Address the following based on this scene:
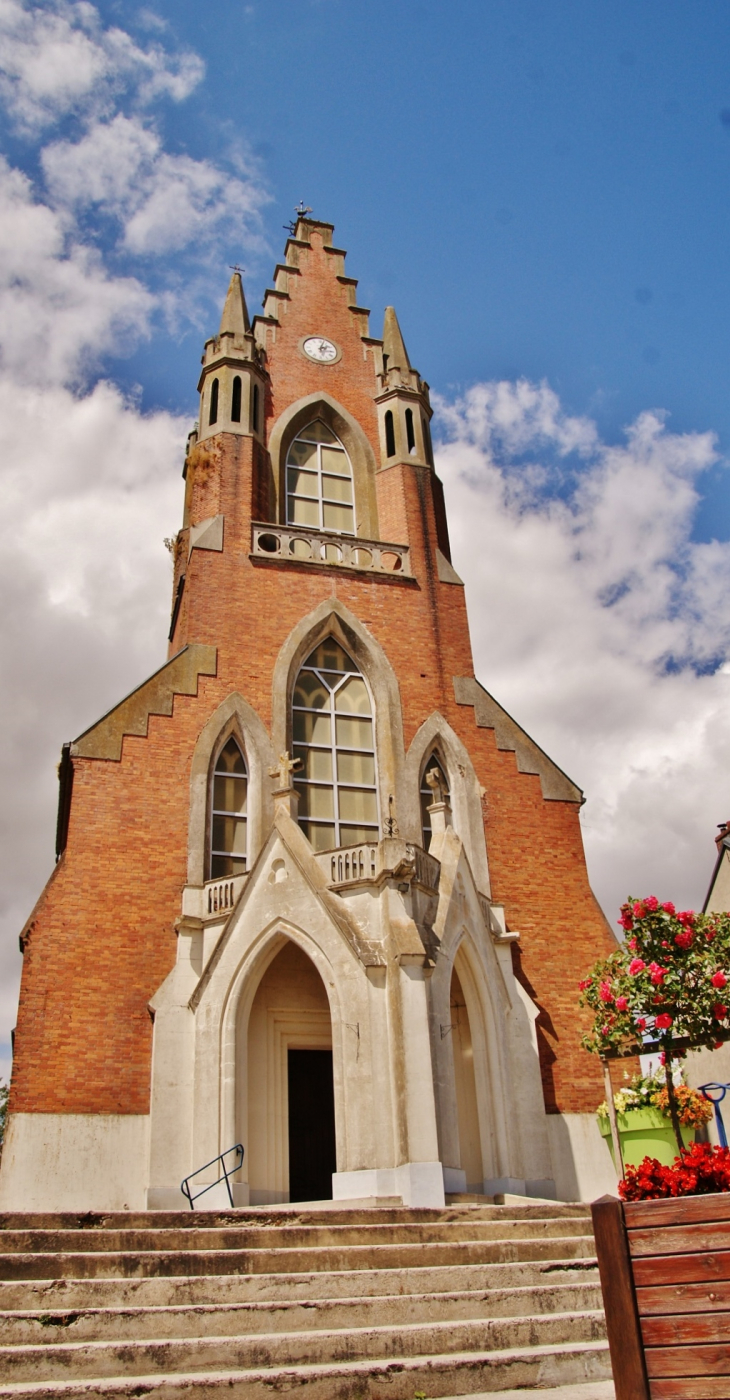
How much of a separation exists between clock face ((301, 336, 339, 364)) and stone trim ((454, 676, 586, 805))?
927 cm

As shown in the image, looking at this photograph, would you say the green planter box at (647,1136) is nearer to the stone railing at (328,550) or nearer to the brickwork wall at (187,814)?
the brickwork wall at (187,814)

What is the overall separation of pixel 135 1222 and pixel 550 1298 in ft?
11.6

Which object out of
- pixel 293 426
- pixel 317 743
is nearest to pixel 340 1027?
pixel 317 743

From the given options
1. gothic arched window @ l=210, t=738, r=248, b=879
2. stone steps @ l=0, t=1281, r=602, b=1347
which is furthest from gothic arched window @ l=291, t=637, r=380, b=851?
stone steps @ l=0, t=1281, r=602, b=1347

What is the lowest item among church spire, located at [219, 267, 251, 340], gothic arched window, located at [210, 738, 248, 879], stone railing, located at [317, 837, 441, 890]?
stone railing, located at [317, 837, 441, 890]

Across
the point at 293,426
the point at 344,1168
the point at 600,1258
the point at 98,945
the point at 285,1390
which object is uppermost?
the point at 293,426

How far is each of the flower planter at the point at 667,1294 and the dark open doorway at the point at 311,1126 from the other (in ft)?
39.1

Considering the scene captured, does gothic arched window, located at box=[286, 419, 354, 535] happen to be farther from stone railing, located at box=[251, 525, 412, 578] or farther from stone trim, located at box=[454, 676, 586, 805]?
stone trim, located at box=[454, 676, 586, 805]

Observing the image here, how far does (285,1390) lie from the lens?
5.46m

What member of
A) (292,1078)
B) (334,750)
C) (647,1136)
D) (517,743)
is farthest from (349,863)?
(517,743)

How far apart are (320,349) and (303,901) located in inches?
595

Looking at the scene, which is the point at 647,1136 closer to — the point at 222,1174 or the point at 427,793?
the point at 222,1174

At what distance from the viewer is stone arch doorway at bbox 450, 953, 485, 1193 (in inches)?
623

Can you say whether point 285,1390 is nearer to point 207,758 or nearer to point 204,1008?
point 204,1008
